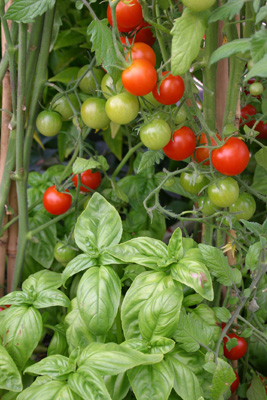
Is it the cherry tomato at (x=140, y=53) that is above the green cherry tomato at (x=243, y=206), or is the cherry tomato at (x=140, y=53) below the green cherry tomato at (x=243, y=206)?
above

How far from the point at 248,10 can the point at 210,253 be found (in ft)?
1.16

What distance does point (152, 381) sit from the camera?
501 millimetres

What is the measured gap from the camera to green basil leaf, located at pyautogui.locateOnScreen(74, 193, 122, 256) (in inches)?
23.8

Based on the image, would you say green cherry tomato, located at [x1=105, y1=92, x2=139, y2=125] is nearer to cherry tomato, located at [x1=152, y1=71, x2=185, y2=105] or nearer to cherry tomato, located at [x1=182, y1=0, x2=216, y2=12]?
cherry tomato, located at [x1=152, y1=71, x2=185, y2=105]

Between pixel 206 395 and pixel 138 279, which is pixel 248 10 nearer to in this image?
pixel 138 279

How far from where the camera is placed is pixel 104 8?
3.15 ft

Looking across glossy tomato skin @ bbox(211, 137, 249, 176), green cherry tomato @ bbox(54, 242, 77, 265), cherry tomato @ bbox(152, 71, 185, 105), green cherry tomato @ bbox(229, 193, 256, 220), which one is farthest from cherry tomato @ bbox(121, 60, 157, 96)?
green cherry tomato @ bbox(54, 242, 77, 265)

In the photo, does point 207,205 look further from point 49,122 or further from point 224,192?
point 49,122

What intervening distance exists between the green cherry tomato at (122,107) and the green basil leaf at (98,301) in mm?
217

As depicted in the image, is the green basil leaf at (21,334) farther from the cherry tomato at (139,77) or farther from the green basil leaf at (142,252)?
the cherry tomato at (139,77)

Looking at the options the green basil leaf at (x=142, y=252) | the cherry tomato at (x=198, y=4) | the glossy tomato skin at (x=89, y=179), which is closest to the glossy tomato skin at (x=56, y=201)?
the glossy tomato skin at (x=89, y=179)

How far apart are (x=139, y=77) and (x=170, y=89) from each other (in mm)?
52

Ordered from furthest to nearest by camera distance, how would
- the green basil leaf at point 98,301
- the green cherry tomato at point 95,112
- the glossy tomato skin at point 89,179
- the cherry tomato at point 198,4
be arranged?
the glossy tomato skin at point 89,179 → the green cherry tomato at point 95,112 → the green basil leaf at point 98,301 → the cherry tomato at point 198,4

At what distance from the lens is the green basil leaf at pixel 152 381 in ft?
1.61
